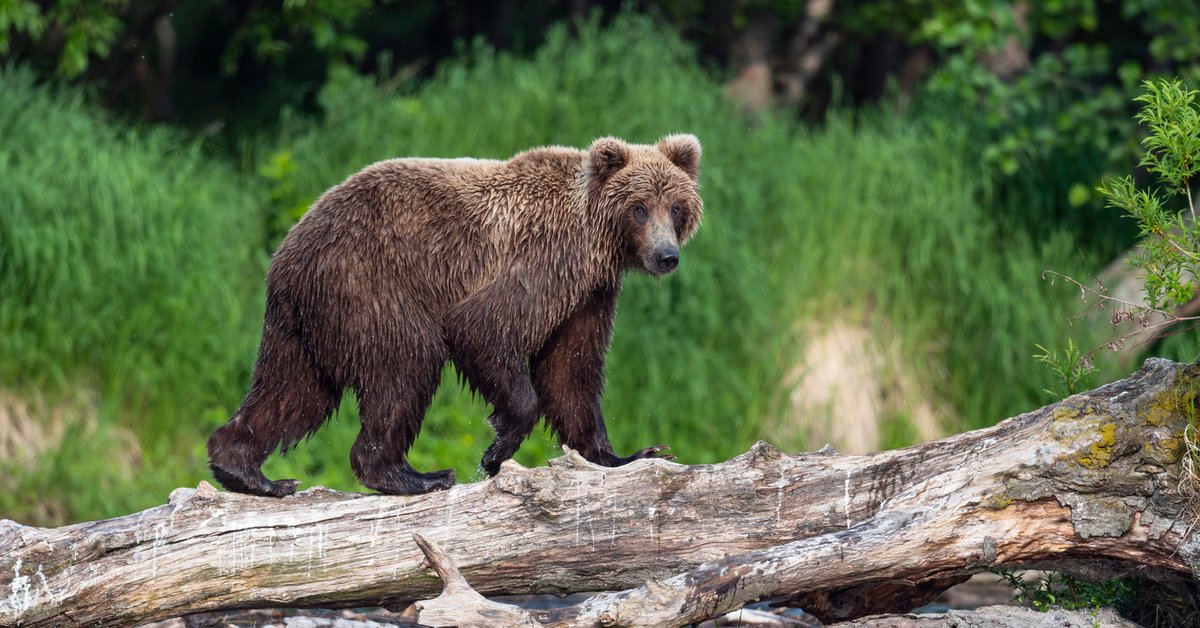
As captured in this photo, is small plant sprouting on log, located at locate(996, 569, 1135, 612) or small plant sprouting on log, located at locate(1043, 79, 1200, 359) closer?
small plant sprouting on log, located at locate(1043, 79, 1200, 359)

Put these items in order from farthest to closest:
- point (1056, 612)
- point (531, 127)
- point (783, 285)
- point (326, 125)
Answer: point (326, 125) < point (531, 127) < point (783, 285) < point (1056, 612)

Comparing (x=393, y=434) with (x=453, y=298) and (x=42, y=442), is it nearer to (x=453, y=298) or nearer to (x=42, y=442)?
(x=453, y=298)

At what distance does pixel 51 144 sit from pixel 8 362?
1636 mm

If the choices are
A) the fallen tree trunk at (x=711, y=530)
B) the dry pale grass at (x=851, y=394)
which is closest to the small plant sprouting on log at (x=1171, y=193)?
the fallen tree trunk at (x=711, y=530)

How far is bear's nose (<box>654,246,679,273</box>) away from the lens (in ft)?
16.8

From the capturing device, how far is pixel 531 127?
9.72m

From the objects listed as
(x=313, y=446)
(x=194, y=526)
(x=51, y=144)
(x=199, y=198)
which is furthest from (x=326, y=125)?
(x=194, y=526)

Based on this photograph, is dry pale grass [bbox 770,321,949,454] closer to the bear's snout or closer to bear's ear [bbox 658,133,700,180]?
bear's ear [bbox 658,133,700,180]

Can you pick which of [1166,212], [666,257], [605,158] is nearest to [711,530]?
[666,257]

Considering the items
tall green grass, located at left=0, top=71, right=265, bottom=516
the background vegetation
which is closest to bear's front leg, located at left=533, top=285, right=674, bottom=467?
the background vegetation

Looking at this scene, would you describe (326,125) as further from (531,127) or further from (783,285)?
(783,285)

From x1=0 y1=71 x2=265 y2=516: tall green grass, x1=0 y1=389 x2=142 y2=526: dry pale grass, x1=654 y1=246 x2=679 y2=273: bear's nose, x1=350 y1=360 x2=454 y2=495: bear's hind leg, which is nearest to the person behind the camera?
x1=350 y1=360 x2=454 y2=495: bear's hind leg

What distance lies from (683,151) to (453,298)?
3.72 ft

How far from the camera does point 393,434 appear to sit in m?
4.84
